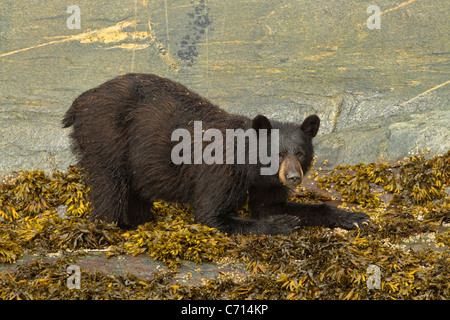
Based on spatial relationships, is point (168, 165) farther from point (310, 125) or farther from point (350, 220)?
point (350, 220)

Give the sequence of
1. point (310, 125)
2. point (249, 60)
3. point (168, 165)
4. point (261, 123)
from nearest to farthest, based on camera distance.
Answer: point (261, 123) → point (310, 125) → point (168, 165) → point (249, 60)

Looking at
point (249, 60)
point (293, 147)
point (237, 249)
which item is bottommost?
point (237, 249)

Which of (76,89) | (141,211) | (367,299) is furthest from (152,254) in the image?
(76,89)

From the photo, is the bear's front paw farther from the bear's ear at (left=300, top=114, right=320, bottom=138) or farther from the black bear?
the bear's ear at (left=300, top=114, right=320, bottom=138)

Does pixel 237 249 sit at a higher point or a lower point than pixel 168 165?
lower

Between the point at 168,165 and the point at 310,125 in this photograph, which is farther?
the point at 168,165

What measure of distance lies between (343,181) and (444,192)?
145 centimetres

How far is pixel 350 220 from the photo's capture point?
9.03 metres

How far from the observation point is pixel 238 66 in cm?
1348

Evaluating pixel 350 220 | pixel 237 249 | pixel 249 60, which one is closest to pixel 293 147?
pixel 350 220

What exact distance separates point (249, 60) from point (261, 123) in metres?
5.39

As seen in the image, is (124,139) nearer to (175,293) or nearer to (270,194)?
(270,194)

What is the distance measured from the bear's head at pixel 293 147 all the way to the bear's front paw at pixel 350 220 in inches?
31.8

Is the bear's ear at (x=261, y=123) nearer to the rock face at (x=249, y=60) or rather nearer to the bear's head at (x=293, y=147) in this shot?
the bear's head at (x=293, y=147)
